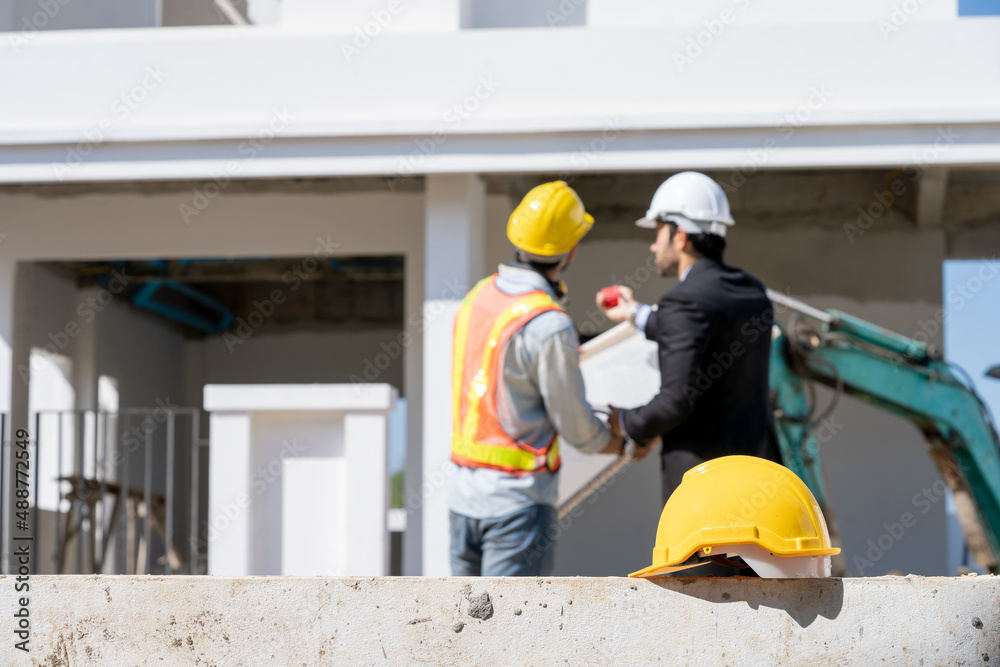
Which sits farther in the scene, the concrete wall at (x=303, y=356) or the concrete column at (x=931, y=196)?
the concrete wall at (x=303, y=356)

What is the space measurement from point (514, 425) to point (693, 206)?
98 centimetres

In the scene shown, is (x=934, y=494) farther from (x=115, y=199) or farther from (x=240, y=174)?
(x=115, y=199)

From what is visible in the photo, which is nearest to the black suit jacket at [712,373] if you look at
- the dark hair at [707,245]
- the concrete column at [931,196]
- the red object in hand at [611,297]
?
the dark hair at [707,245]

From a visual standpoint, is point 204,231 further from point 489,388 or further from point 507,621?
point 507,621

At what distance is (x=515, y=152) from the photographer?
18.0 ft

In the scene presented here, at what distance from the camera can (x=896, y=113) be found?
5.30 meters

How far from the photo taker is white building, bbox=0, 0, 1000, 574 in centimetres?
545

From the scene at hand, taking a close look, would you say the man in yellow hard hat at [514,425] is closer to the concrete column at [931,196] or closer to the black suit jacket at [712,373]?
the black suit jacket at [712,373]

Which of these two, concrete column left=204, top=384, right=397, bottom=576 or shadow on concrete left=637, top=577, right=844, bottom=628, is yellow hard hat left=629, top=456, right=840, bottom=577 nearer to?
shadow on concrete left=637, top=577, right=844, bottom=628

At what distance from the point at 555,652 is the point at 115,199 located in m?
5.90

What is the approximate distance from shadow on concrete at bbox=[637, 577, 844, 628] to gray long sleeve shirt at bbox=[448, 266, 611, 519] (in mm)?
1143

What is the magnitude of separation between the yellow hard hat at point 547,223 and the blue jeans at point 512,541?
3.03 feet

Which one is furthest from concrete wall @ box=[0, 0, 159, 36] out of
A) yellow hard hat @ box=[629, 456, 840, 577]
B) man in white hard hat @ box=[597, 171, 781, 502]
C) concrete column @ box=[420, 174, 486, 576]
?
yellow hard hat @ box=[629, 456, 840, 577]

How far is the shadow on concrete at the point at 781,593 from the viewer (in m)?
2.23
